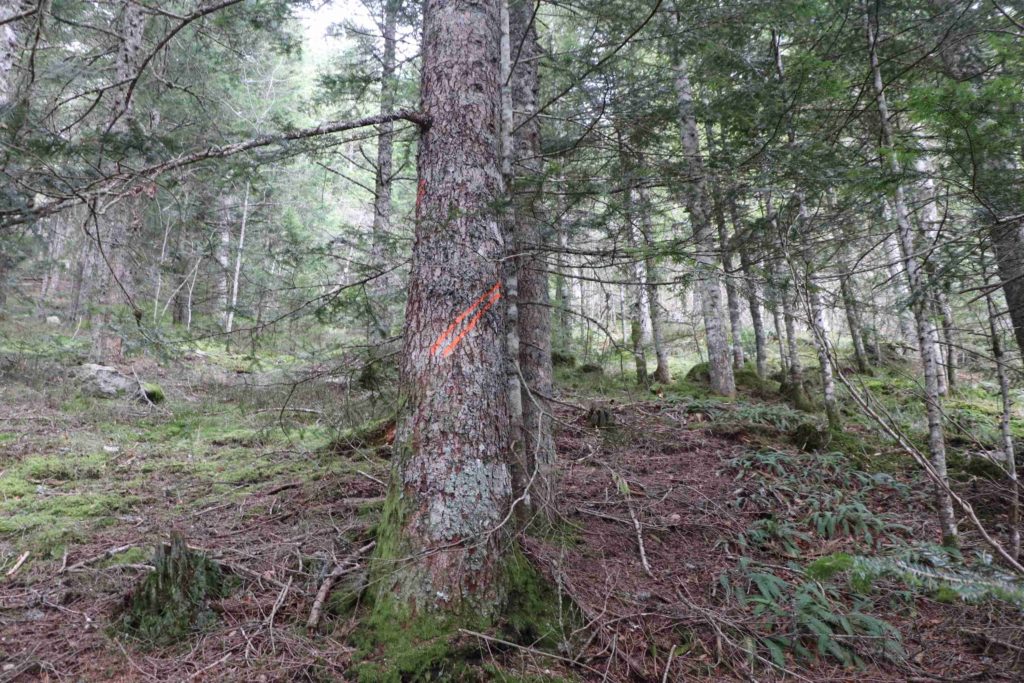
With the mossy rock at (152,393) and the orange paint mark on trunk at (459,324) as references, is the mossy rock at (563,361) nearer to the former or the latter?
the mossy rock at (152,393)

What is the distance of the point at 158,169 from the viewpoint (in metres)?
3.31

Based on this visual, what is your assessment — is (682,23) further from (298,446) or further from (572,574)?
(298,446)

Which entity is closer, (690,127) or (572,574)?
(572,574)

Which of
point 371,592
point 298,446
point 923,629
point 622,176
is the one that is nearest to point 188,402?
point 298,446

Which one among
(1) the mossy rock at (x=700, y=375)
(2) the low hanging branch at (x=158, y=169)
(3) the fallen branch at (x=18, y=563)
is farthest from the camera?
(1) the mossy rock at (x=700, y=375)

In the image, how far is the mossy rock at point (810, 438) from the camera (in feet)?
24.6

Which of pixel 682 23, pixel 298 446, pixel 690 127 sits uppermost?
pixel 690 127

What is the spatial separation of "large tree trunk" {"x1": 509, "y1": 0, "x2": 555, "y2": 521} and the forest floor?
0.40 meters

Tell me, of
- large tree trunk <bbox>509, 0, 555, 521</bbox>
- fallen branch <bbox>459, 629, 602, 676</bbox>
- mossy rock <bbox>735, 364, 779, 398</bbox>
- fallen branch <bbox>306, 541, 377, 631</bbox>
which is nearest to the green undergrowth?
fallen branch <bbox>459, 629, 602, 676</bbox>

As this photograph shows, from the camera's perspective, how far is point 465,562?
10.5 ft

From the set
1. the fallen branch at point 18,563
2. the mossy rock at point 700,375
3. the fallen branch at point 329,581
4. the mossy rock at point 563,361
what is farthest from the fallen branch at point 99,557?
the mossy rock at point 700,375

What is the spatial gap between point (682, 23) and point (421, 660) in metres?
5.53

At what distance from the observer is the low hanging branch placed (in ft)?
10.4

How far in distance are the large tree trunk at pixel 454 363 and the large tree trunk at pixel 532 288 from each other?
29 centimetres
